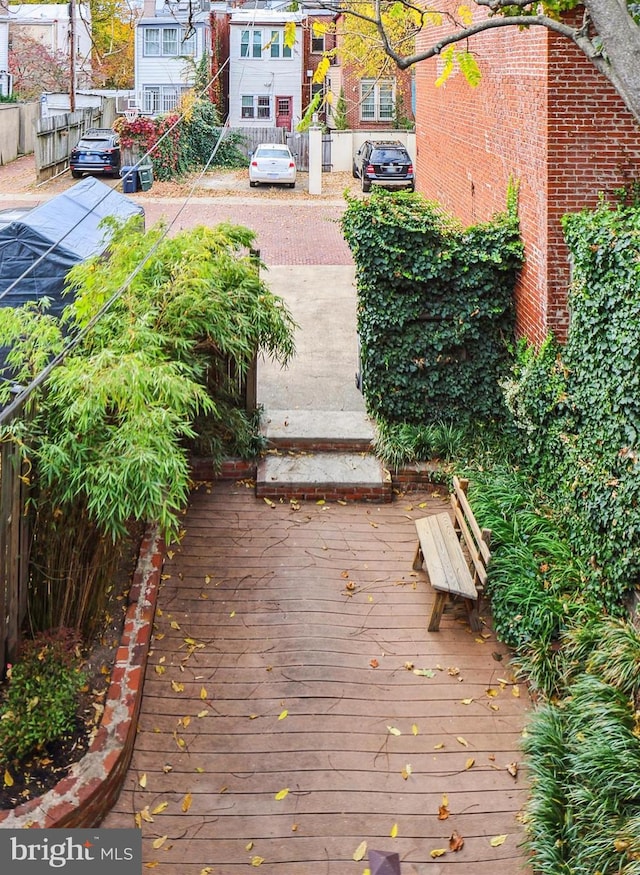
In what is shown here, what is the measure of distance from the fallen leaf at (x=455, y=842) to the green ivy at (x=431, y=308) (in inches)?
236

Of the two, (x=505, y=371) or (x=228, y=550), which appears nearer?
(x=228, y=550)

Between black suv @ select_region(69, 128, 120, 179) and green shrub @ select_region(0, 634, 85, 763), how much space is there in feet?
93.6

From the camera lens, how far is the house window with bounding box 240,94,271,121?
1729 inches

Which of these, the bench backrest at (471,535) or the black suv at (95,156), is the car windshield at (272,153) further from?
the bench backrest at (471,535)

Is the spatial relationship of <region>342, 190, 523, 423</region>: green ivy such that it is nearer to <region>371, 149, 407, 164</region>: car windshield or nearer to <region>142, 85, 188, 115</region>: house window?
<region>371, 149, 407, 164</region>: car windshield

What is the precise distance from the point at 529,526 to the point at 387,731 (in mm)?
2793

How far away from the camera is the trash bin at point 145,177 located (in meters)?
30.5

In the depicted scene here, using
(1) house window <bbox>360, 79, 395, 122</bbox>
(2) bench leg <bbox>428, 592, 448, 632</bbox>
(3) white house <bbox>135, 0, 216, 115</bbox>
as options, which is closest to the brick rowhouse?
(2) bench leg <bbox>428, 592, 448, 632</bbox>

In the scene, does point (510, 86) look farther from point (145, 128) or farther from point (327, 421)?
point (145, 128)

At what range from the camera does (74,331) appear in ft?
30.9

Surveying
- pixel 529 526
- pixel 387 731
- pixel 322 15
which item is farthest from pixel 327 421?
pixel 322 15

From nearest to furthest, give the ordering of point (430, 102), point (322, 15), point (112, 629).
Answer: point (112, 629)
point (430, 102)
point (322, 15)

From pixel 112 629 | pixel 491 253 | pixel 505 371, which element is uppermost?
pixel 491 253

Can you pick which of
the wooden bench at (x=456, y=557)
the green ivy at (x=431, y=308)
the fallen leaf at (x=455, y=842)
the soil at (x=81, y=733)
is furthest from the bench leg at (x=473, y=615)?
the green ivy at (x=431, y=308)
